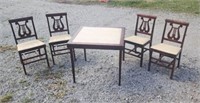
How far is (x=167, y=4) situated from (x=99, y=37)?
5.15 m

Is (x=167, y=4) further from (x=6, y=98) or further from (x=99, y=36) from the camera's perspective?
(x=6, y=98)

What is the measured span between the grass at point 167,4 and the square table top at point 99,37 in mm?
4282

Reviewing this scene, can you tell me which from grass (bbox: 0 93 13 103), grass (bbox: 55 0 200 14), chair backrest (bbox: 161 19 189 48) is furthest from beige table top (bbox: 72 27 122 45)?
grass (bbox: 55 0 200 14)

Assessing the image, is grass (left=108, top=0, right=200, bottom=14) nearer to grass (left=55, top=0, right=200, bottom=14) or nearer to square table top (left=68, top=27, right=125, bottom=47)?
grass (left=55, top=0, right=200, bottom=14)

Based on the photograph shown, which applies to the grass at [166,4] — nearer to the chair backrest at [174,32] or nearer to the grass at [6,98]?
the chair backrest at [174,32]

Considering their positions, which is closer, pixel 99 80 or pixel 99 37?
pixel 99 37

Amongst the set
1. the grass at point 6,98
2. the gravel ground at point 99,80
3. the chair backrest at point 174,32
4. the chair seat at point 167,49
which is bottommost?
the grass at point 6,98

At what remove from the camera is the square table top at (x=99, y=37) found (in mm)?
3638

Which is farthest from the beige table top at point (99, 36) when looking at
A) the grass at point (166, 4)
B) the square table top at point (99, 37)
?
the grass at point (166, 4)

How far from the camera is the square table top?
3638 millimetres

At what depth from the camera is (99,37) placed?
3.89m

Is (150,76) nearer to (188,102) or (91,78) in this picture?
(188,102)

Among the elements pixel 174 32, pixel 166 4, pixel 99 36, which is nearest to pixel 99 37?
pixel 99 36

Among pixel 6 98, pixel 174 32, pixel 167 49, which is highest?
pixel 174 32
